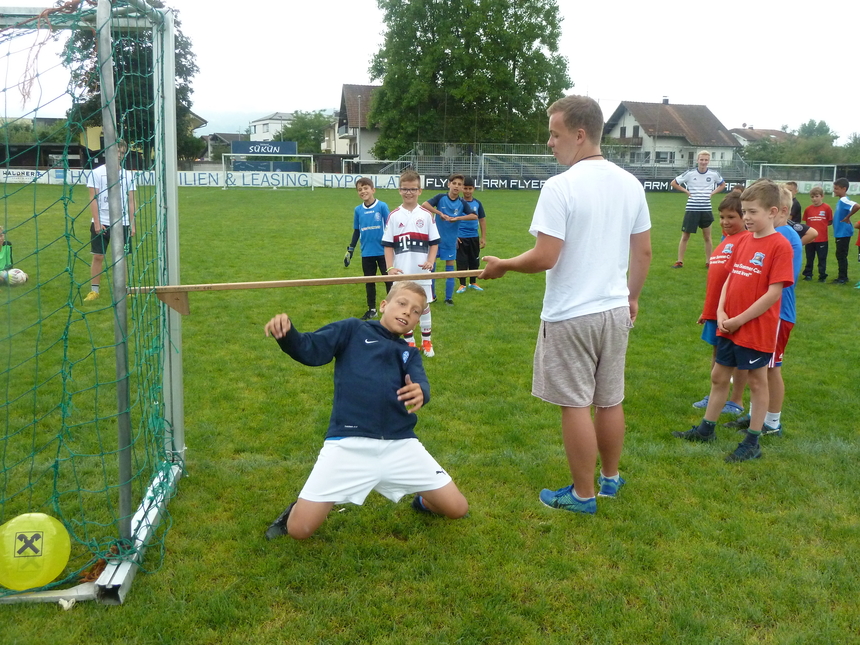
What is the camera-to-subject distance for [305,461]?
170 inches

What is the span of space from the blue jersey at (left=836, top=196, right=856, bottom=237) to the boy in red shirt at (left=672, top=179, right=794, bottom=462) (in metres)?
8.37

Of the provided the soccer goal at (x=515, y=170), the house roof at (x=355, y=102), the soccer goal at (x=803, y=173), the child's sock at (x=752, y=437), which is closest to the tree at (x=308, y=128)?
the house roof at (x=355, y=102)

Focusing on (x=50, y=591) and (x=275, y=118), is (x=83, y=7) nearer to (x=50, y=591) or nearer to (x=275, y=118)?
(x=50, y=591)

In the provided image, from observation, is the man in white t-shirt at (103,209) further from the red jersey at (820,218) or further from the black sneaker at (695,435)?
the red jersey at (820,218)

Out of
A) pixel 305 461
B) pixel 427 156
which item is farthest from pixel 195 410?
pixel 427 156

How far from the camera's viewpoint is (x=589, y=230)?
3.28 m

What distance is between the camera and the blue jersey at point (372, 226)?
8.20 m

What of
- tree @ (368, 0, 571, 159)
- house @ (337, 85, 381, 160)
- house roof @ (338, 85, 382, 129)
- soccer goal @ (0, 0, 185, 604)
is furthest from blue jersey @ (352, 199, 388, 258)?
house roof @ (338, 85, 382, 129)

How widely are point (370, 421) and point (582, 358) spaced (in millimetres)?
1101

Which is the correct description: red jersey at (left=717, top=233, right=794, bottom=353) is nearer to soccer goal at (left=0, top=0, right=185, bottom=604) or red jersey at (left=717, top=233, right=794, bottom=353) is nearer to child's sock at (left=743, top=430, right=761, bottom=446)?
child's sock at (left=743, top=430, right=761, bottom=446)

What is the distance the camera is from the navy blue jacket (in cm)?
327

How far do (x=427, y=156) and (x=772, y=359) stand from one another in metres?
38.2

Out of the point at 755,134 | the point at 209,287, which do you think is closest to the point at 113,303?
the point at 209,287

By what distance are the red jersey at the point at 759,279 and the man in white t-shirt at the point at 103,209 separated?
3557mm
